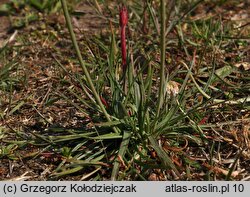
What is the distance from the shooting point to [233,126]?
8.69 feet

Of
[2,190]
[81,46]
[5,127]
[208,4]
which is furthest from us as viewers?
[208,4]

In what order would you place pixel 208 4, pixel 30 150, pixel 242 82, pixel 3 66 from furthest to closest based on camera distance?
pixel 208 4, pixel 3 66, pixel 242 82, pixel 30 150

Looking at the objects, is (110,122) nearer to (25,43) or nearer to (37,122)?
(37,122)

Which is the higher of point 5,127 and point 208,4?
point 208,4

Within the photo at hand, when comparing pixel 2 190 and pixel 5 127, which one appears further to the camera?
pixel 5 127

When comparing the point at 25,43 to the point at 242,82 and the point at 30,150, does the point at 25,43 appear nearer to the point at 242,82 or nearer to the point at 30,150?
the point at 30,150

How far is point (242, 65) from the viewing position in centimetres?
324

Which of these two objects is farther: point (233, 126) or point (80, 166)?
point (233, 126)

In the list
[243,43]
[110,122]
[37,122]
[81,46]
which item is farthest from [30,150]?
[243,43]

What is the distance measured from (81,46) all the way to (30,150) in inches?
48.1

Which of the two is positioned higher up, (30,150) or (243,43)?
(243,43)

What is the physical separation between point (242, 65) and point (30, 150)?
4.77ft

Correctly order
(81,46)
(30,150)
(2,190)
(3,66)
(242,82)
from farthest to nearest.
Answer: (81,46) < (3,66) < (242,82) < (30,150) < (2,190)

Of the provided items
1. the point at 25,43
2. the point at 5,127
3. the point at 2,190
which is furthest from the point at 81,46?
the point at 2,190
